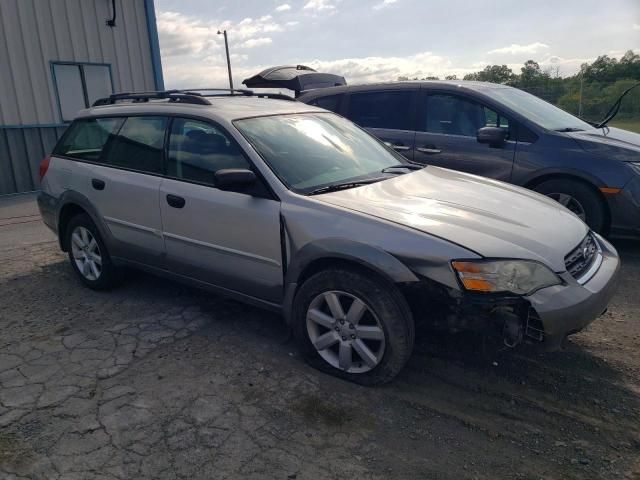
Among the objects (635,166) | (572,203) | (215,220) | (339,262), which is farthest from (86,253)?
(635,166)

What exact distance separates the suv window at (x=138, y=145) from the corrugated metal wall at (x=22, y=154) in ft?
20.7

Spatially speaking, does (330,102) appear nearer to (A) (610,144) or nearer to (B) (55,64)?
(A) (610,144)

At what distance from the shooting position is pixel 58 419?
106 inches

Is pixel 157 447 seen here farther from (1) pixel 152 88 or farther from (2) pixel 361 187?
(1) pixel 152 88

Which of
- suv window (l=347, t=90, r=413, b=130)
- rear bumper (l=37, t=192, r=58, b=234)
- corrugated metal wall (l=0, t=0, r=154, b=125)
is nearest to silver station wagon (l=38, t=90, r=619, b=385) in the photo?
rear bumper (l=37, t=192, r=58, b=234)

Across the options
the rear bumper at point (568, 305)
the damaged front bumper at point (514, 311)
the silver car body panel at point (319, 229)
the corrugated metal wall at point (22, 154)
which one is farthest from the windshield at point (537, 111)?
the corrugated metal wall at point (22, 154)

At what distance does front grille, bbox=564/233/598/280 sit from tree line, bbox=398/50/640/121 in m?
7.94

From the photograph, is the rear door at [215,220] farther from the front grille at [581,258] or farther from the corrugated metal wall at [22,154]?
the corrugated metal wall at [22,154]

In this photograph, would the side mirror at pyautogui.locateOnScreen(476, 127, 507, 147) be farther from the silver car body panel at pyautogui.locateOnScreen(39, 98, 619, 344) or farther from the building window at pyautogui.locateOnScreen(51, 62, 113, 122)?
the building window at pyautogui.locateOnScreen(51, 62, 113, 122)

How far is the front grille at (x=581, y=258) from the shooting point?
111 inches

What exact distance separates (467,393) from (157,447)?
1684 mm

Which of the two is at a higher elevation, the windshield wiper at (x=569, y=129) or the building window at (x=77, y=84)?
the building window at (x=77, y=84)

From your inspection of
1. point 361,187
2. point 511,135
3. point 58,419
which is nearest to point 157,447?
point 58,419

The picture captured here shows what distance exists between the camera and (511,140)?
5352 millimetres
